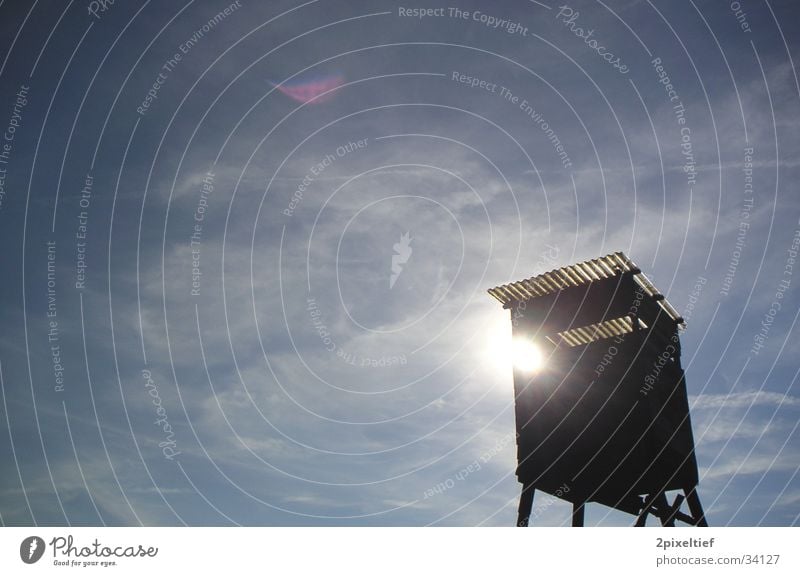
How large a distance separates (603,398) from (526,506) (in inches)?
178

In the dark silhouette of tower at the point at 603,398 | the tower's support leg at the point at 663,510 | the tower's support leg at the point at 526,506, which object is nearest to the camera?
the dark silhouette of tower at the point at 603,398

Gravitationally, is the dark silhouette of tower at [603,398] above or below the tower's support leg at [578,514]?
above

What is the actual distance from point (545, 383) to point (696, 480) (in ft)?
20.6

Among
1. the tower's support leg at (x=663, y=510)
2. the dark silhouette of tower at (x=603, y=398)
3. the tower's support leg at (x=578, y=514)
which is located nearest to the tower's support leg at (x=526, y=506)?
the dark silhouette of tower at (x=603, y=398)

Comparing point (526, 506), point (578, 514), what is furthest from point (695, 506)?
point (526, 506)

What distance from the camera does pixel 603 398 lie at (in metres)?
19.5

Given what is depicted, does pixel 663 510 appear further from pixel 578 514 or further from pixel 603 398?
pixel 603 398

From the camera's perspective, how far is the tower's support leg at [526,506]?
64.6 feet

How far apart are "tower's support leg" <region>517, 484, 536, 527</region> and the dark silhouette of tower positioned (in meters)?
0.03

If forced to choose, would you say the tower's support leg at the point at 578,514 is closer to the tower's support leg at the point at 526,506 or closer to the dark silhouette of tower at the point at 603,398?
the dark silhouette of tower at the point at 603,398

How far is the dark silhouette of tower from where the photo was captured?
1898 centimetres

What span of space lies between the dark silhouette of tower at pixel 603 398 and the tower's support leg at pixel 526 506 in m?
0.03
